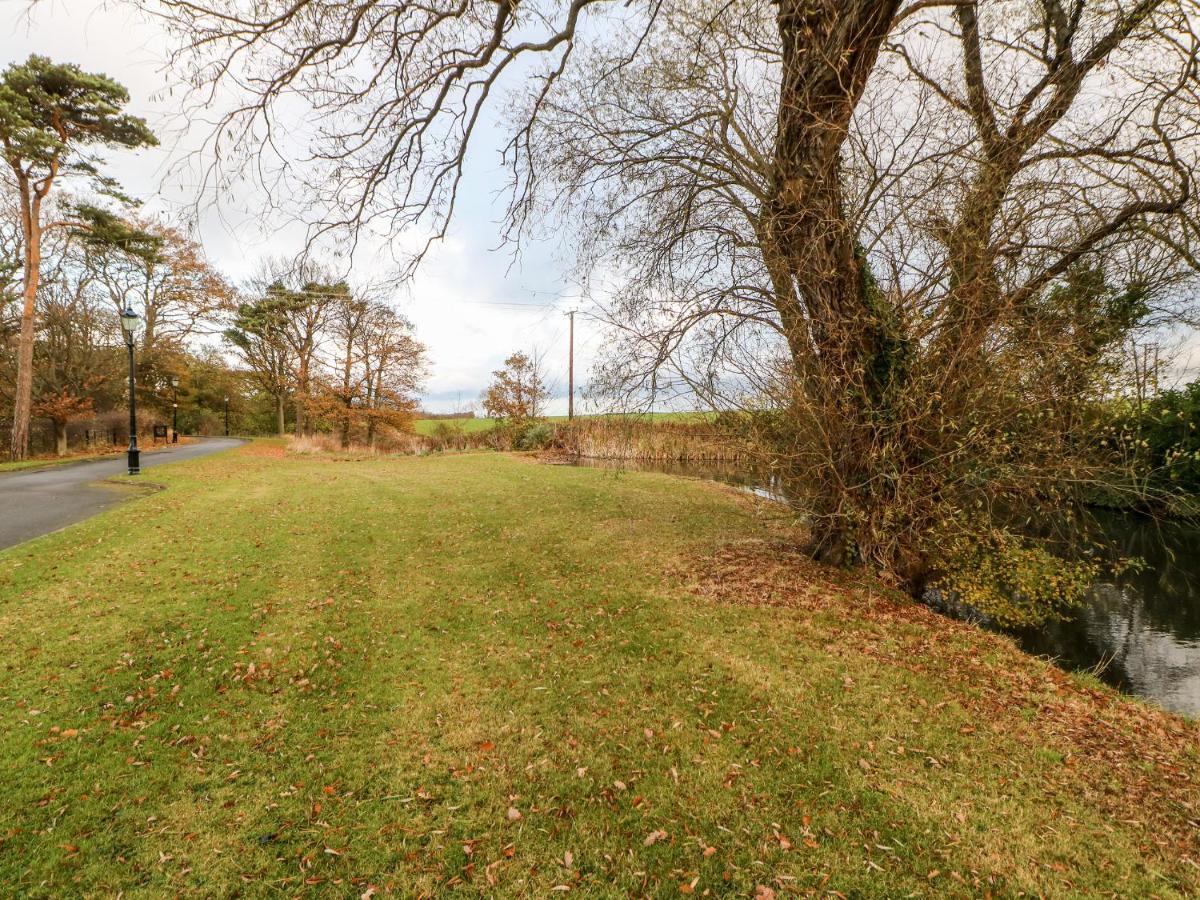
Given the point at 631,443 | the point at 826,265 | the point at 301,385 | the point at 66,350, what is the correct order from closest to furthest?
the point at 826,265, the point at 631,443, the point at 66,350, the point at 301,385

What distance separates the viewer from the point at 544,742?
11.4 ft

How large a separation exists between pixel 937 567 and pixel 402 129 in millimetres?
7938

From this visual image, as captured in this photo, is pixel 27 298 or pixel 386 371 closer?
pixel 27 298

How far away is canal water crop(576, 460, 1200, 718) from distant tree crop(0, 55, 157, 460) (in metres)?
21.2

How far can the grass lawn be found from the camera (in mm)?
2488

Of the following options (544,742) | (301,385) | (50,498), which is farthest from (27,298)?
(544,742)

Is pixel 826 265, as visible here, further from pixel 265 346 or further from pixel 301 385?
pixel 265 346

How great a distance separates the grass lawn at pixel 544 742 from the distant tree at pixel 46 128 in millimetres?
15198

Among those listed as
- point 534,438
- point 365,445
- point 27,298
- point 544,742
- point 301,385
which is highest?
point 27,298

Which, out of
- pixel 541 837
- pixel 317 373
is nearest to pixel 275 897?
pixel 541 837

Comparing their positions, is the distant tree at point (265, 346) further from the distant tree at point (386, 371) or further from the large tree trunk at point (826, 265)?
the large tree trunk at point (826, 265)

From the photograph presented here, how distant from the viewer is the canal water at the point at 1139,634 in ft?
17.7

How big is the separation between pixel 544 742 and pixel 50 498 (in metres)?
12.5

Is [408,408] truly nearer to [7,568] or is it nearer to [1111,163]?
[7,568]
